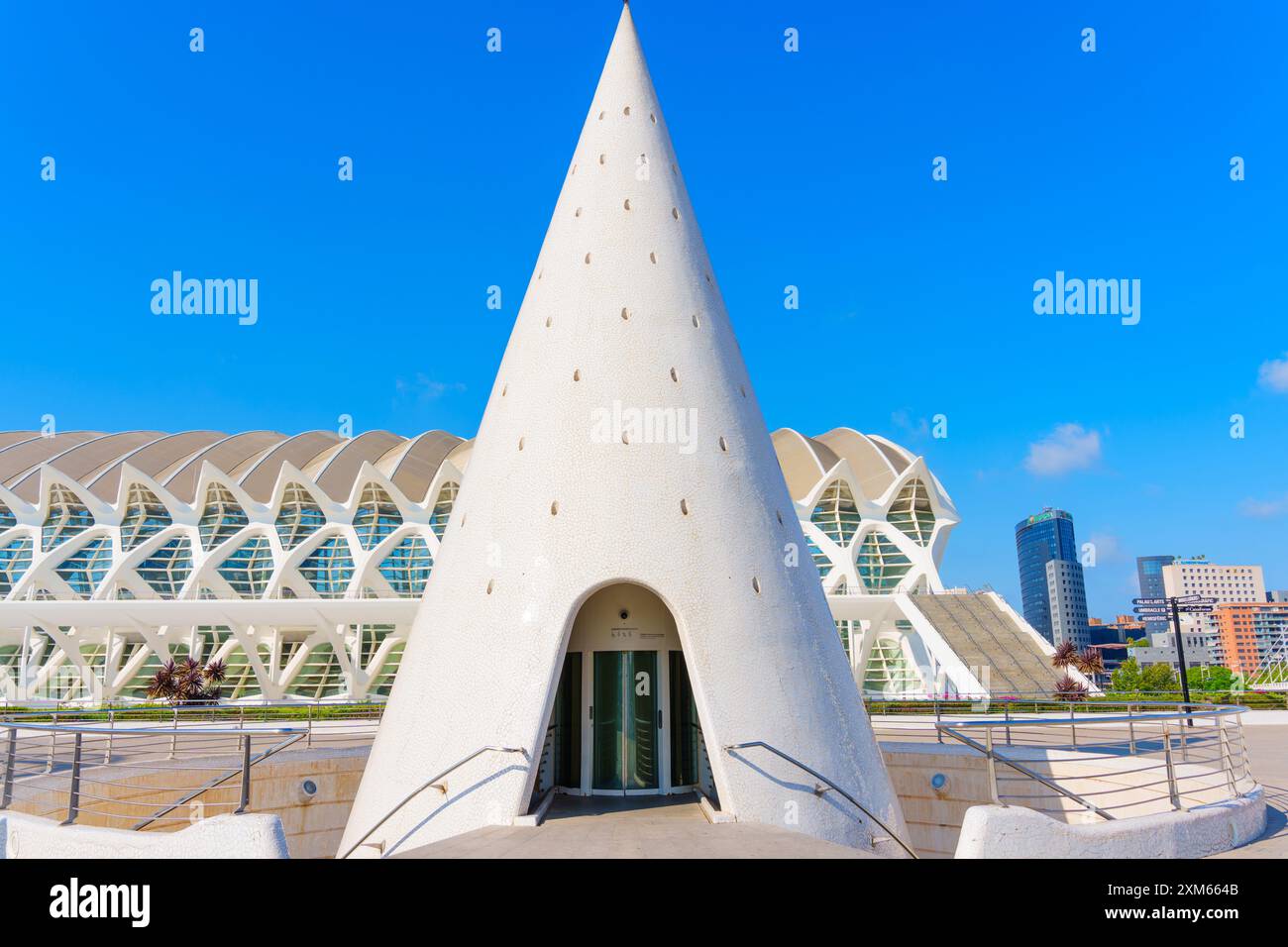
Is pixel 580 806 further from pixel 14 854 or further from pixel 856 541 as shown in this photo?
pixel 856 541

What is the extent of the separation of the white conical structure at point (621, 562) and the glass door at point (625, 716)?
3.27 feet

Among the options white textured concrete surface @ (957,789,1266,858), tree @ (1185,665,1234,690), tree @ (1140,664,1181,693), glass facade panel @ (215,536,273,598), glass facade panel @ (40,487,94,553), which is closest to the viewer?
white textured concrete surface @ (957,789,1266,858)

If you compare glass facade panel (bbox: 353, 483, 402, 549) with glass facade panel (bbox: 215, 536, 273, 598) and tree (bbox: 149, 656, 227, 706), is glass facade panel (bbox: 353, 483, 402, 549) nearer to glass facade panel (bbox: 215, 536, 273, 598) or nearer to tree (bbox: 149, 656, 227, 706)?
glass facade panel (bbox: 215, 536, 273, 598)

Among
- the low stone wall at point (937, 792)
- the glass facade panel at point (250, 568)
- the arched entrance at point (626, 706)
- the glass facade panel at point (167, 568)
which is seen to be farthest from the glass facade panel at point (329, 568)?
the arched entrance at point (626, 706)

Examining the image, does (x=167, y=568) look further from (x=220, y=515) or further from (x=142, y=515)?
(x=142, y=515)

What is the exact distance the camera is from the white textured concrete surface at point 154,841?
5184 mm

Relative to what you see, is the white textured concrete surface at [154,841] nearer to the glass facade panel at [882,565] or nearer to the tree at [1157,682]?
the tree at [1157,682]

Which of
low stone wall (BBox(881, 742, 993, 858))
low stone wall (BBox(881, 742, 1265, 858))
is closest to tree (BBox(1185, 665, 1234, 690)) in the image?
low stone wall (BBox(881, 742, 1265, 858))

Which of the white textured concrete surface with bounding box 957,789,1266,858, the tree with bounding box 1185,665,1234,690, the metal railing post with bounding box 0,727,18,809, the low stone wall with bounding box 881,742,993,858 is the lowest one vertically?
the tree with bounding box 1185,665,1234,690

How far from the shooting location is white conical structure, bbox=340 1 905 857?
6656mm

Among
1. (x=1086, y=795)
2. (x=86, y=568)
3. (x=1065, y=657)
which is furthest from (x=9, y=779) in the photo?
(x=86, y=568)

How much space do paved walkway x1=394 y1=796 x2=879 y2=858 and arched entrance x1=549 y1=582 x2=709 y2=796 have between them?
0.84 meters

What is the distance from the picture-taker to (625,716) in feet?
26.7
